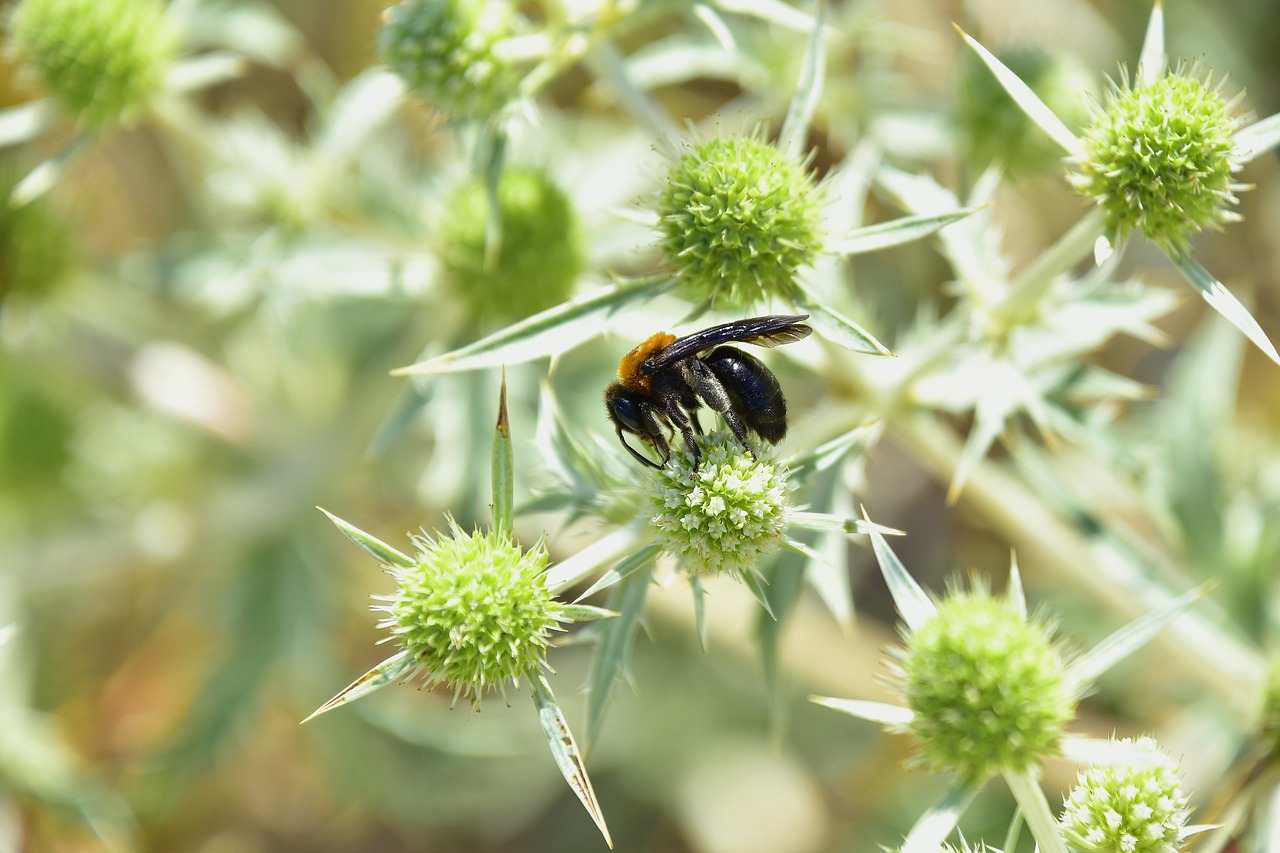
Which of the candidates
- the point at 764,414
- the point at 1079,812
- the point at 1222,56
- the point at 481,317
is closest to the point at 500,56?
the point at 481,317

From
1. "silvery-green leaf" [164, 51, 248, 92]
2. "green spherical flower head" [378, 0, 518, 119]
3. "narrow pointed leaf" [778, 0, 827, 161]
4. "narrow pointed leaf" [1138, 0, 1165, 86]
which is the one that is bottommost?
"narrow pointed leaf" [1138, 0, 1165, 86]

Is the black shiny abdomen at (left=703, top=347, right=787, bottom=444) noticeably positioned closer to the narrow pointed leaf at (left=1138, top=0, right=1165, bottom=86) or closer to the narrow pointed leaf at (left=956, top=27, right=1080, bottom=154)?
the narrow pointed leaf at (left=956, top=27, right=1080, bottom=154)

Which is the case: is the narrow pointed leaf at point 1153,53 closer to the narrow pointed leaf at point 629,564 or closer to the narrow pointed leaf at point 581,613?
the narrow pointed leaf at point 629,564

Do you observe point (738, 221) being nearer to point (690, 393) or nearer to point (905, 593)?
point (690, 393)

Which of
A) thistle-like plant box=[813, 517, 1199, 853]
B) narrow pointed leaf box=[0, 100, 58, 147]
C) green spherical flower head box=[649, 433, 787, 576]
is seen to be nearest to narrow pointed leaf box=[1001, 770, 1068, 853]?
thistle-like plant box=[813, 517, 1199, 853]

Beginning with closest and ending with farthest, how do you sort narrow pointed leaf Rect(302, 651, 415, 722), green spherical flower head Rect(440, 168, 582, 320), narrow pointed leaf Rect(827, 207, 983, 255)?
narrow pointed leaf Rect(302, 651, 415, 722) → narrow pointed leaf Rect(827, 207, 983, 255) → green spherical flower head Rect(440, 168, 582, 320)

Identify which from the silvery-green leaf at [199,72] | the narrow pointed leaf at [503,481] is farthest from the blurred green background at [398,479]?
the narrow pointed leaf at [503,481]
